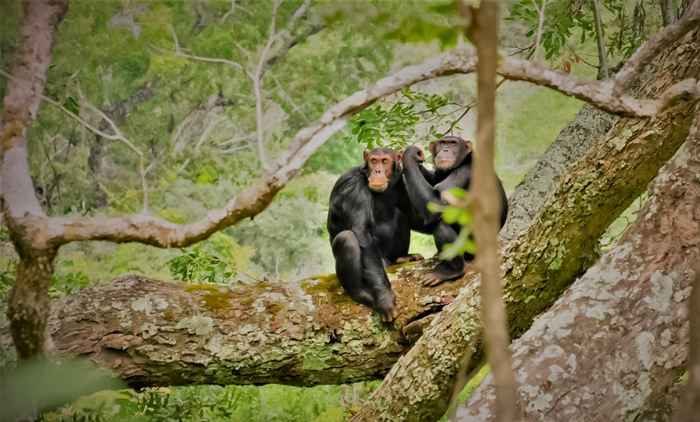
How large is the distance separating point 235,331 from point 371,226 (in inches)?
44.5

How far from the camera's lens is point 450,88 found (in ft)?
36.8

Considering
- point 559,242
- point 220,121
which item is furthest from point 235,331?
point 220,121

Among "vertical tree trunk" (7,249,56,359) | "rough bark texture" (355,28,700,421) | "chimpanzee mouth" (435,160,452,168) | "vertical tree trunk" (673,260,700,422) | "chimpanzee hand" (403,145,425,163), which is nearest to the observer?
"vertical tree trunk" (673,260,700,422)

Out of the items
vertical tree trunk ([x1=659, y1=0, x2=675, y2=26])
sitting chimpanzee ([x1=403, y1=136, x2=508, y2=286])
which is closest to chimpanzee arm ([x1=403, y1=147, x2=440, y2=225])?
sitting chimpanzee ([x1=403, y1=136, x2=508, y2=286])

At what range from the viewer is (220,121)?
10648 mm

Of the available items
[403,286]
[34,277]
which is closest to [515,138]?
[403,286]

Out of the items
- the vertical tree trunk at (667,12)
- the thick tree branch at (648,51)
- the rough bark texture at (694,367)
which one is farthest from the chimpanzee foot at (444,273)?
the rough bark texture at (694,367)

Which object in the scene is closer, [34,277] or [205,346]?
[34,277]

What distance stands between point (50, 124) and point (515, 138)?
6085mm

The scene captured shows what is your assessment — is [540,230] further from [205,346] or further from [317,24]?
[317,24]

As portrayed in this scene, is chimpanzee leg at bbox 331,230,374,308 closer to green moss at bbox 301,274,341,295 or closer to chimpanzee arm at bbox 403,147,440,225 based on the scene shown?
green moss at bbox 301,274,341,295

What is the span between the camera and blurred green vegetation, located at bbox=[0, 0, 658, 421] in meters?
6.65

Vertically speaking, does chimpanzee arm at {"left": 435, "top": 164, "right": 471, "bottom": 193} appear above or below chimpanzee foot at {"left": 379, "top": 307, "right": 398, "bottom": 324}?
above

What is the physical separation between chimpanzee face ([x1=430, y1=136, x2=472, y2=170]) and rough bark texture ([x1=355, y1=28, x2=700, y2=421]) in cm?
136
